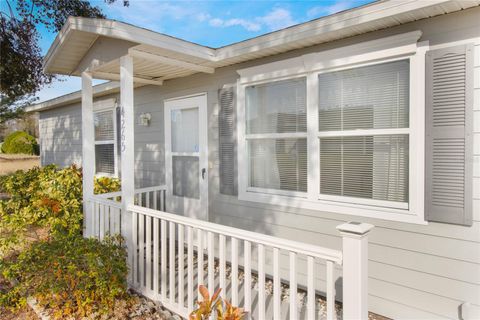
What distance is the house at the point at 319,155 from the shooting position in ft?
7.68

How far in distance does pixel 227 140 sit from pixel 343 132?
1.57 metres

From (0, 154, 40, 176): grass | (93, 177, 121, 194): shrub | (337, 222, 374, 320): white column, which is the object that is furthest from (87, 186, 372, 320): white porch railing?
(0, 154, 40, 176): grass

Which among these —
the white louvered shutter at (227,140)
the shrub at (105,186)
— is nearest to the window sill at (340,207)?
the white louvered shutter at (227,140)

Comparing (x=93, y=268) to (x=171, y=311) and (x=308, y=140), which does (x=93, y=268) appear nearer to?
(x=171, y=311)

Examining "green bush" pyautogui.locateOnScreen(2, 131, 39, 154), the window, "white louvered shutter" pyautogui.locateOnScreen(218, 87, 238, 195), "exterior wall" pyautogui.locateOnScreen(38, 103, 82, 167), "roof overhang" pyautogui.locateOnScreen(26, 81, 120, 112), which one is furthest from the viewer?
"green bush" pyautogui.locateOnScreen(2, 131, 39, 154)

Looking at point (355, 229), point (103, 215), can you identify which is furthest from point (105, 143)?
point (355, 229)

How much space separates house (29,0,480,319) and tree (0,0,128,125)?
3443 mm

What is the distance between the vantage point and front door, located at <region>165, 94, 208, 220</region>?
4324 mm

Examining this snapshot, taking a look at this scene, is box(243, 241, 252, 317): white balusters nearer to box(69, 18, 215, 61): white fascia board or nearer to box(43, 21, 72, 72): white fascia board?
box(69, 18, 215, 61): white fascia board

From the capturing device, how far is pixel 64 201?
440 cm

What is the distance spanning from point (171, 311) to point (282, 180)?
181cm

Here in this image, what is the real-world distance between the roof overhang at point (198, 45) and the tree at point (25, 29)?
339 centimetres

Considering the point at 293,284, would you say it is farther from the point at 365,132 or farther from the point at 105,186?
the point at 105,186

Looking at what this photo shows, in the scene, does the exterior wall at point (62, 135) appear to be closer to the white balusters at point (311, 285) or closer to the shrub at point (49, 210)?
the shrub at point (49, 210)
